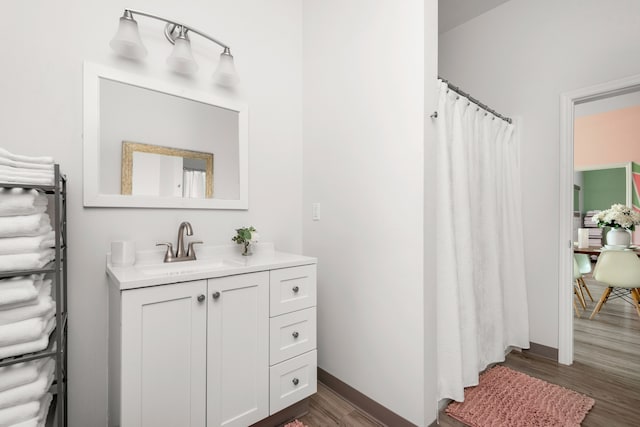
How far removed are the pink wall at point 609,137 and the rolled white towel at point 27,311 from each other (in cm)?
640

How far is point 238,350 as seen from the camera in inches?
56.1

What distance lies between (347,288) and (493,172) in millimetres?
1422

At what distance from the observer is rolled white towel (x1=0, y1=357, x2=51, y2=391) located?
0.90m

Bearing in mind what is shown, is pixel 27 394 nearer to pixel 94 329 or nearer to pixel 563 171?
pixel 94 329

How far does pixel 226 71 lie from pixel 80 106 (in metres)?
0.74

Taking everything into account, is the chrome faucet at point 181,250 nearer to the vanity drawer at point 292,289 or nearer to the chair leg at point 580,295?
the vanity drawer at point 292,289

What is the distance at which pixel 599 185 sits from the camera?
5.96 m

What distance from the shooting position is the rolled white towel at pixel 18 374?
0.90 m

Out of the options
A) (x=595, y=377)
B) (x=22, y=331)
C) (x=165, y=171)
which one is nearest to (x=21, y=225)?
(x=22, y=331)

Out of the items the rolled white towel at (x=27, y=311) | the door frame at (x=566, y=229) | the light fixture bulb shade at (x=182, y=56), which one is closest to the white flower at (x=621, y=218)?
the door frame at (x=566, y=229)

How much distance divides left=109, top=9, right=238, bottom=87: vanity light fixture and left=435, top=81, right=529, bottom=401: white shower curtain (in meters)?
1.25

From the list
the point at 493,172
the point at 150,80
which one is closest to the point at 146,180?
the point at 150,80

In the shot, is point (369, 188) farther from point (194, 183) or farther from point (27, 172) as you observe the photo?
point (27, 172)

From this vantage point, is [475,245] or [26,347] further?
[475,245]
